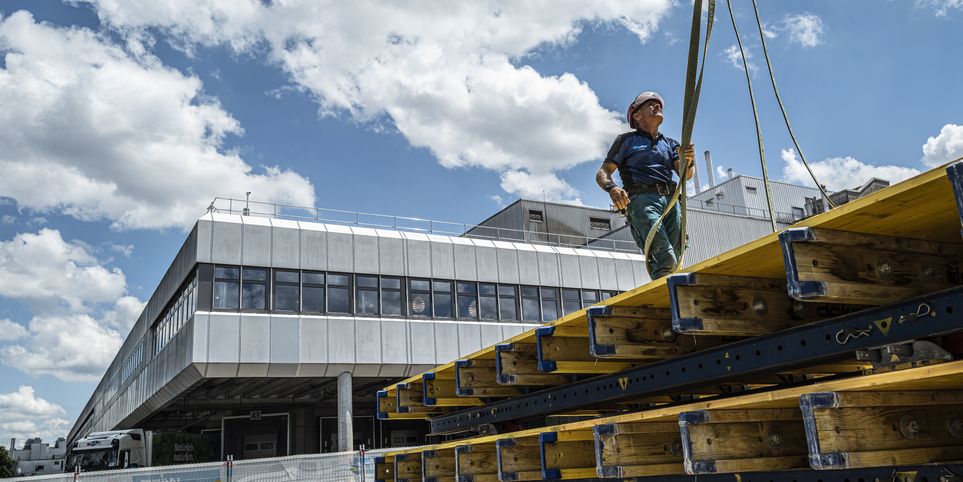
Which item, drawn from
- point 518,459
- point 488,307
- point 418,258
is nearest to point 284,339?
point 418,258

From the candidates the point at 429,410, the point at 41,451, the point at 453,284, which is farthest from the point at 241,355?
the point at 41,451

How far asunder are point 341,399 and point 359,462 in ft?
17.2

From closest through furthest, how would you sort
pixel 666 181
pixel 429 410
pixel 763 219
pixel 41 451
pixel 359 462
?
pixel 666 181
pixel 429 410
pixel 359 462
pixel 763 219
pixel 41 451

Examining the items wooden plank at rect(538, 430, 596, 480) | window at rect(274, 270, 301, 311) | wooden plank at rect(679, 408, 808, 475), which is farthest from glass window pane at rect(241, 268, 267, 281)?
wooden plank at rect(679, 408, 808, 475)

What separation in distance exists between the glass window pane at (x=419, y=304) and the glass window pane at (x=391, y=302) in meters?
0.49

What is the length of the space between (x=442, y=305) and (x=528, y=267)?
4.04m

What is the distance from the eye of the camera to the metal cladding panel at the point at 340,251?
25875 mm

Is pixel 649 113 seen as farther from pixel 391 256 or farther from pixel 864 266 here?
pixel 391 256

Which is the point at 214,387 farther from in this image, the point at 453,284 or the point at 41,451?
the point at 41,451

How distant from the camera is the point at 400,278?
2705 cm

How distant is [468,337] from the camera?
27641 millimetres

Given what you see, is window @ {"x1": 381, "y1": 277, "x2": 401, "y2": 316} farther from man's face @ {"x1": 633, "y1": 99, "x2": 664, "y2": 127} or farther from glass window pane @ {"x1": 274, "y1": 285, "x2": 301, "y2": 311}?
man's face @ {"x1": 633, "y1": 99, "x2": 664, "y2": 127}

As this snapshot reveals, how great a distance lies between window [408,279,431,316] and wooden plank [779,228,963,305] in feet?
78.9

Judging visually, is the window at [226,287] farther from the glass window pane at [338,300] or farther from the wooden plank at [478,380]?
the wooden plank at [478,380]
